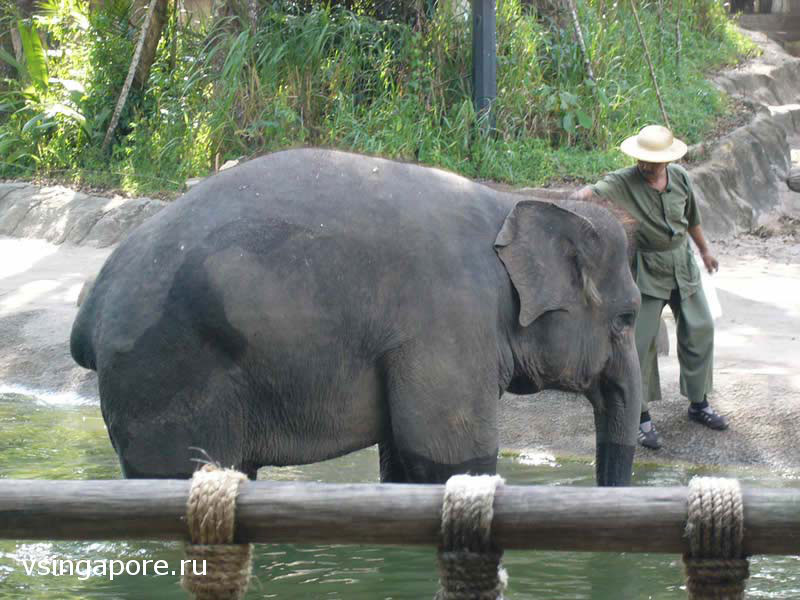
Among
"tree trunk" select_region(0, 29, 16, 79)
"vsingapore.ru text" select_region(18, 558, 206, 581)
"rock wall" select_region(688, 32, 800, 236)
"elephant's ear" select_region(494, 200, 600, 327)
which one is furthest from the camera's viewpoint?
"tree trunk" select_region(0, 29, 16, 79)

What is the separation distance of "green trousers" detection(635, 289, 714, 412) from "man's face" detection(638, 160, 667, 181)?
24.7 inches

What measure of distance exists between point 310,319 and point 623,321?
1390 mm

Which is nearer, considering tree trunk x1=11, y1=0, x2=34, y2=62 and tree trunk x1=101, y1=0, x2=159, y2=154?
tree trunk x1=101, y1=0, x2=159, y2=154

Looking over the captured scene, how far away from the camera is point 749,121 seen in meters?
14.0

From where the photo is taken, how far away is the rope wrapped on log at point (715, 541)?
8.21ft

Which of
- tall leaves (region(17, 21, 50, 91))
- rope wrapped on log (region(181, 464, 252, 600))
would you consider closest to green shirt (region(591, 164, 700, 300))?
rope wrapped on log (region(181, 464, 252, 600))

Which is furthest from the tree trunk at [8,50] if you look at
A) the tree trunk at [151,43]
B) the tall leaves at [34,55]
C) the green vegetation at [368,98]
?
the tree trunk at [151,43]

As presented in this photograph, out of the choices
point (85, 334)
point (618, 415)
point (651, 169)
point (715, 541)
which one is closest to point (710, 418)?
point (651, 169)

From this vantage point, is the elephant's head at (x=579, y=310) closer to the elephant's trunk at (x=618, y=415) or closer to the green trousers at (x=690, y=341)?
the elephant's trunk at (x=618, y=415)

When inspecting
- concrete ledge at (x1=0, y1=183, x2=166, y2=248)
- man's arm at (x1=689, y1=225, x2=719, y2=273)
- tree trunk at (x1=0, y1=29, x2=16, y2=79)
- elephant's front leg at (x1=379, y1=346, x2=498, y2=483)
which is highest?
elephant's front leg at (x1=379, y1=346, x2=498, y2=483)

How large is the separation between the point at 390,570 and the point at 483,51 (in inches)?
285

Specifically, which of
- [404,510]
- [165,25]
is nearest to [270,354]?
[404,510]

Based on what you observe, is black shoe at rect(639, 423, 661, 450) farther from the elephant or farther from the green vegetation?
the green vegetation

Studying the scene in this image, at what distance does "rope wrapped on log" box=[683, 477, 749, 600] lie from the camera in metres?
2.50
